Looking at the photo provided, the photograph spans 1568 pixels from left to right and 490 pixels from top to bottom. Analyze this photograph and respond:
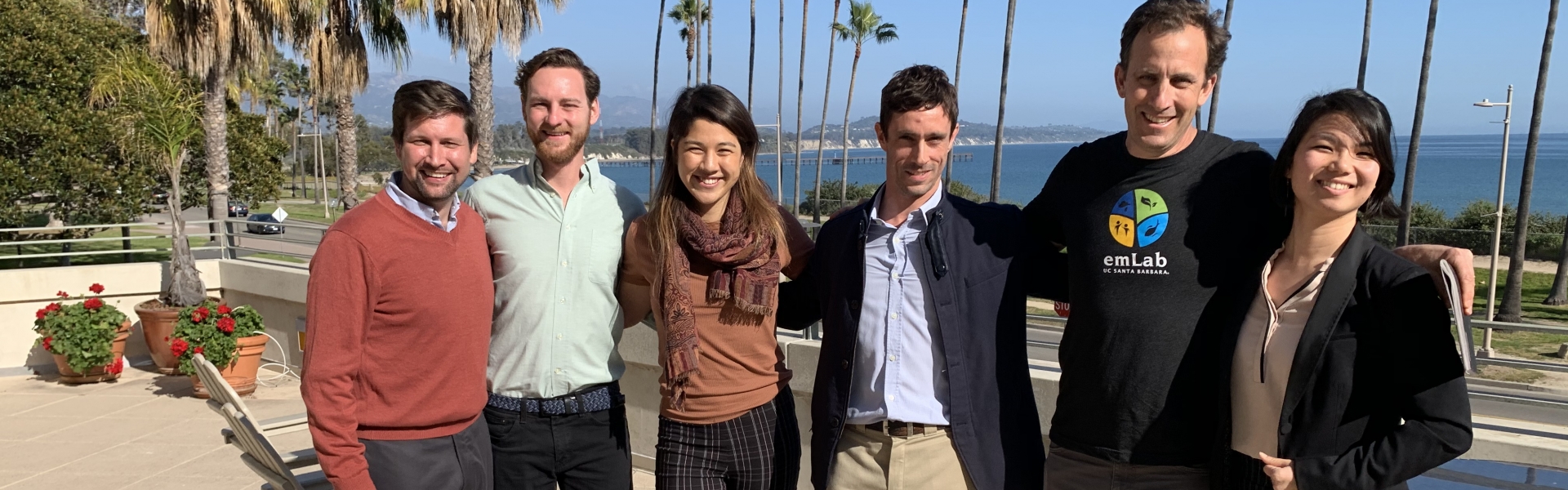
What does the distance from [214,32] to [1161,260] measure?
15.6 m

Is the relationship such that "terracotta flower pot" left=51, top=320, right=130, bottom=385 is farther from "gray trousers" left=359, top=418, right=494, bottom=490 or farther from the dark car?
"gray trousers" left=359, top=418, right=494, bottom=490

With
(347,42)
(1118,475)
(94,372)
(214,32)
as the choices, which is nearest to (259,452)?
(1118,475)

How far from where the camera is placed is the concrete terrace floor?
239 inches

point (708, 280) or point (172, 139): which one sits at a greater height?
point (172, 139)

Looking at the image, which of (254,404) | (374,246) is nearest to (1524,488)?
(374,246)

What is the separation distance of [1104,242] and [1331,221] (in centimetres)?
50

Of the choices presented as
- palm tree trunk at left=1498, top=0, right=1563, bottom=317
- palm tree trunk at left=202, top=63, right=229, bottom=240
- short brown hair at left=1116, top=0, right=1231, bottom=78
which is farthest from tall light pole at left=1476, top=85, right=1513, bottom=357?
palm tree trunk at left=202, top=63, right=229, bottom=240

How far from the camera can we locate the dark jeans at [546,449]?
3.09 meters

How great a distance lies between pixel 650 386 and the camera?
540 centimetres

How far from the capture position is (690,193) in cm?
296

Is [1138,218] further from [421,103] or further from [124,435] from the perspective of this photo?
[124,435]

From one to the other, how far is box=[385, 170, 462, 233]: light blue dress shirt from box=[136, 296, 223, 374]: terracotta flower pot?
7.15 metres

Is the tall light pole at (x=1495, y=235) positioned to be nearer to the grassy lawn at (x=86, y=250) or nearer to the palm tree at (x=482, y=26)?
the palm tree at (x=482, y=26)

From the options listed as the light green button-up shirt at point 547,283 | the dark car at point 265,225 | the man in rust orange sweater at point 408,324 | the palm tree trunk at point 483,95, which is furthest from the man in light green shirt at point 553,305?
the palm tree trunk at point 483,95
